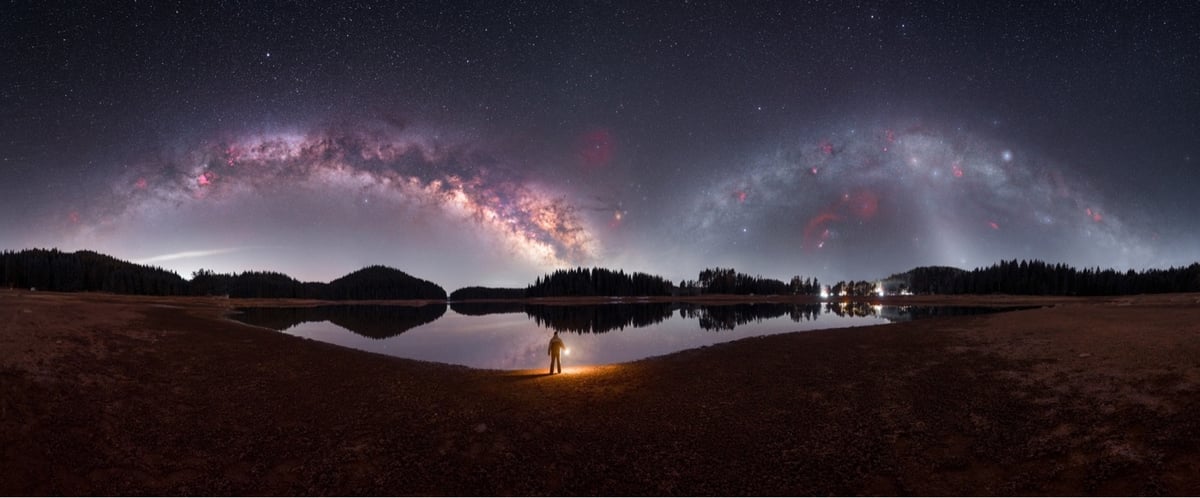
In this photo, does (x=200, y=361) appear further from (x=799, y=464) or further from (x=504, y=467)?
(x=799, y=464)

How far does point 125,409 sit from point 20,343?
26.9ft

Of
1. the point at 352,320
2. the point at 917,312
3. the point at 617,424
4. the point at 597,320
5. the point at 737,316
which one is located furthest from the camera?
the point at 737,316

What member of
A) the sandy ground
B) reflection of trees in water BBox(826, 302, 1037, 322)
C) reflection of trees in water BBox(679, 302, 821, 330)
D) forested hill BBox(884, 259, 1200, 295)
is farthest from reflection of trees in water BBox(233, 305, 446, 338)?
forested hill BBox(884, 259, 1200, 295)

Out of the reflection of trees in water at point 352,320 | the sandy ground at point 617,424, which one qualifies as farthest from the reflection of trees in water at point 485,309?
the sandy ground at point 617,424

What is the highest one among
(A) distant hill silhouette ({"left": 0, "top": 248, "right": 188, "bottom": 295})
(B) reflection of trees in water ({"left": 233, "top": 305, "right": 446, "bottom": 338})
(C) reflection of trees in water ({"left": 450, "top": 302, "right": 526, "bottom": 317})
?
(A) distant hill silhouette ({"left": 0, "top": 248, "right": 188, "bottom": 295})

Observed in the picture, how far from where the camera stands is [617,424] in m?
13.6

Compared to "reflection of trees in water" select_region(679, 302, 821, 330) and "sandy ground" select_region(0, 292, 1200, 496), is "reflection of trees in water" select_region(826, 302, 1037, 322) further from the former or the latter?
"sandy ground" select_region(0, 292, 1200, 496)

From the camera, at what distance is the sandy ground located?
9953 mm

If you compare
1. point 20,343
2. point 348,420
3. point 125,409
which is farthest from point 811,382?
point 20,343

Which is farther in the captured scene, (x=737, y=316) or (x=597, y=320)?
(x=737, y=316)

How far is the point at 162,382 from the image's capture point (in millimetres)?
17203

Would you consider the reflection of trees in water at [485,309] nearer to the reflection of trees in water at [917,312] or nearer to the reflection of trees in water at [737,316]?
the reflection of trees in water at [737,316]

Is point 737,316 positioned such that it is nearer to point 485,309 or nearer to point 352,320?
point 352,320

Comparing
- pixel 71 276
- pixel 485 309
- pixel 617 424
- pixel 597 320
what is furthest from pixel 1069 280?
pixel 71 276
